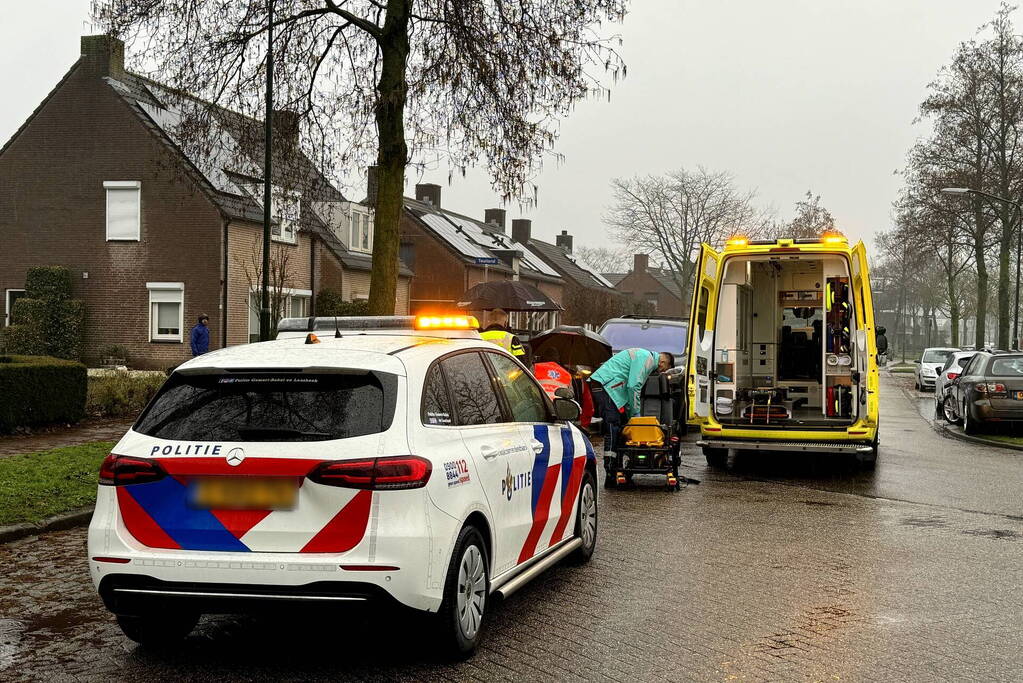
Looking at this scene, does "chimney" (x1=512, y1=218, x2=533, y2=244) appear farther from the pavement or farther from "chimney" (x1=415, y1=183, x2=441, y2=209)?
the pavement

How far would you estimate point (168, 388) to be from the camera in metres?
5.34

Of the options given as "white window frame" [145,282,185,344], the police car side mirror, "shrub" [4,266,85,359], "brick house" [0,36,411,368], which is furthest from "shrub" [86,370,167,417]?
"shrub" [4,266,85,359]

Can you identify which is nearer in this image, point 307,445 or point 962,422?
point 307,445

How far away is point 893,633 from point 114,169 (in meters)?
31.3

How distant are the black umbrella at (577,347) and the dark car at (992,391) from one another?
620 centimetres

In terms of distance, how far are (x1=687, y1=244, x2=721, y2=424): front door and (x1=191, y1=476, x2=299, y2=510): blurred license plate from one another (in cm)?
873

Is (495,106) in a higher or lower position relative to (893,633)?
higher

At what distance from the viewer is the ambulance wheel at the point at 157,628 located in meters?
5.46

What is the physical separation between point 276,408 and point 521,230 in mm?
72516

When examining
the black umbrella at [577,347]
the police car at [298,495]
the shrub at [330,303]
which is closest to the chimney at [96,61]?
the shrub at [330,303]

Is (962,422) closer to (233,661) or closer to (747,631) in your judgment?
(747,631)

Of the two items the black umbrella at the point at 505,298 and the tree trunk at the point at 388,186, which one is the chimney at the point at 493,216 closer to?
the black umbrella at the point at 505,298

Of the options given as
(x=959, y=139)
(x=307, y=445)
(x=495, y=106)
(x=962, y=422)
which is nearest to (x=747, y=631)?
(x=307, y=445)

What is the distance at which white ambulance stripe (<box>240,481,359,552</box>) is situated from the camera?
488 centimetres
